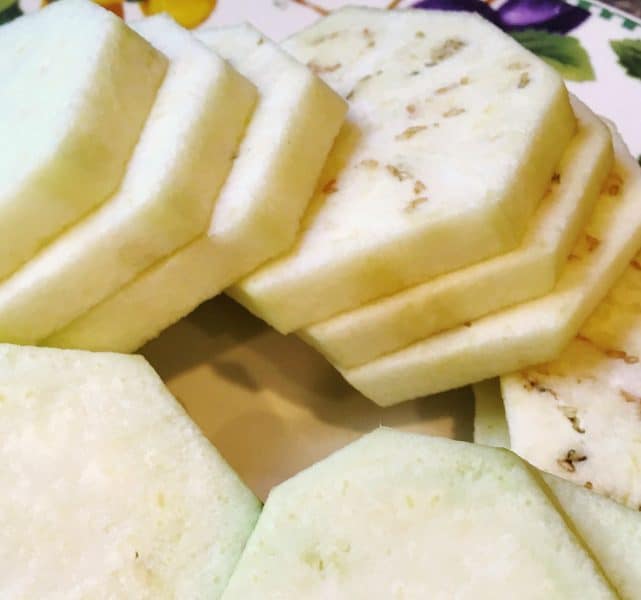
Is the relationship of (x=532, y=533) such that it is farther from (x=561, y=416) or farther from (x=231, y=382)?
(x=231, y=382)

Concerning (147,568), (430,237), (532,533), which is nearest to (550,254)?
(430,237)

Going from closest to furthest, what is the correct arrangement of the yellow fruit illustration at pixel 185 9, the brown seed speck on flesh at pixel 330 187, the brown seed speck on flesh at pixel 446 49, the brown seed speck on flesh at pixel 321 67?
the brown seed speck on flesh at pixel 330 187 → the brown seed speck on flesh at pixel 446 49 → the brown seed speck on flesh at pixel 321 67 → the yellow fruit illustration at pixel 185 9

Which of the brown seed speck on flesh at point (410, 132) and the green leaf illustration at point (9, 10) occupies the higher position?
the green leaf illustration at point (9, 10)

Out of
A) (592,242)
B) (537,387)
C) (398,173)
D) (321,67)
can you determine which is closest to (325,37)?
(321,67)

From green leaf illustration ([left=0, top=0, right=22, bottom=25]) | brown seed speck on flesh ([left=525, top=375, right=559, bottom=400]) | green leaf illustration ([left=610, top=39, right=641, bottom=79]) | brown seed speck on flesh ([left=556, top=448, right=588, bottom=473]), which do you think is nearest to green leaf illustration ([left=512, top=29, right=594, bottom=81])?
green leaf illustration ([left=610, top=39, right=641, bottom=79])

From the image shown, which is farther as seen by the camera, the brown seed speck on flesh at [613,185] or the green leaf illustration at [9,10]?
the green leaf illustration at [9,10]

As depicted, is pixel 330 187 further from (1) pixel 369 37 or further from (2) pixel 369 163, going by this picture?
(1) pixel 369 37

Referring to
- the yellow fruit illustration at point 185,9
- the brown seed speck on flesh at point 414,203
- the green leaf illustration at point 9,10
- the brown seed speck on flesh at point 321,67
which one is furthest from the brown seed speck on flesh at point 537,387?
the green leaf illustration at point 9,10

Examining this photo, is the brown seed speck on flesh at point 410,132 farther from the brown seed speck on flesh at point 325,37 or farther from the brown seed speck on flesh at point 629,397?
the brown seed speck on flesh at point 629,397
